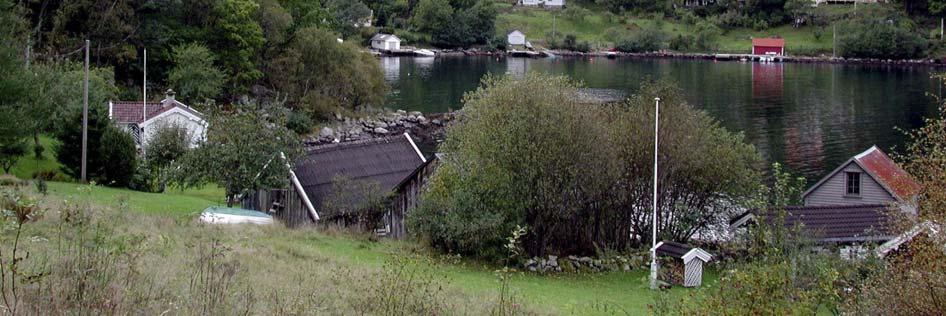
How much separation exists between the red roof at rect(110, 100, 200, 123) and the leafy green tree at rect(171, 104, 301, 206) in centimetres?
1337

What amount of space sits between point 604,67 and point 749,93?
30.3 m

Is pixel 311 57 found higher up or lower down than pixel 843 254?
higher up

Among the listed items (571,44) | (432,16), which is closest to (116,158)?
(432,16)

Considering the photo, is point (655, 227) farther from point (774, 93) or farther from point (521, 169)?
point (774, 93)

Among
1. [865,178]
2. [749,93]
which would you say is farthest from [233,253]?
[749,93]

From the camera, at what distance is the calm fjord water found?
2200 inches

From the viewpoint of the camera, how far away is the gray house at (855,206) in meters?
20.1

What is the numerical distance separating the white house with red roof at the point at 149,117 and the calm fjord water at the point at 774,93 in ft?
66.3

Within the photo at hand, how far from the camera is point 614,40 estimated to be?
137 metres

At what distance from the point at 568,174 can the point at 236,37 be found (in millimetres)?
32954

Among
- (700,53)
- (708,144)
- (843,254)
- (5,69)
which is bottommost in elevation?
(843,254)

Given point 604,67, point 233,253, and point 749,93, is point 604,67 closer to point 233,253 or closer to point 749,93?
point 749,93

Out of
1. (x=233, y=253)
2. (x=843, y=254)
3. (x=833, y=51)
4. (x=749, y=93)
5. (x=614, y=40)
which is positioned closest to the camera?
(x=233, y=253)

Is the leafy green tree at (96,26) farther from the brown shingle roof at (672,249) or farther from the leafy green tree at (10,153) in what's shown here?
the brown shingle roof at (672,249)
